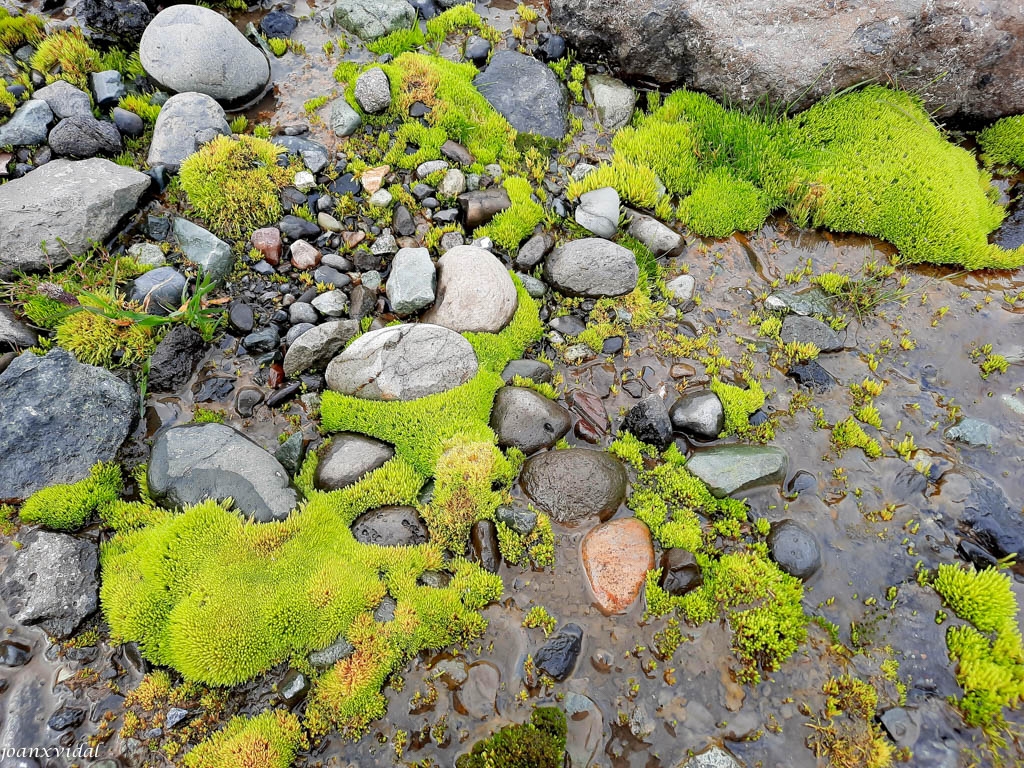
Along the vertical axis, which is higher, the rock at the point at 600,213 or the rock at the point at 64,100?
the rock at the point at 64,100

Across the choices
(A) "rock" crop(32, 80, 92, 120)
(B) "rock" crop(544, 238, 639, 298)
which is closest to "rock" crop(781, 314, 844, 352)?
(B) "rock" crop(544, 238, 639, 298)

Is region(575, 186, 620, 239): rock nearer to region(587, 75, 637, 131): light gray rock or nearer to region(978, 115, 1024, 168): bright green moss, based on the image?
region(587, 75, 637, 131): light gray rock

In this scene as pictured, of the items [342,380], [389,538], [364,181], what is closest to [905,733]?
[389,538]

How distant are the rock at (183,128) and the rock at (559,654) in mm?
8733

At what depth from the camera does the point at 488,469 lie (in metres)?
6.59

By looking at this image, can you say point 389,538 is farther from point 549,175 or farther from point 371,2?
point 371,2

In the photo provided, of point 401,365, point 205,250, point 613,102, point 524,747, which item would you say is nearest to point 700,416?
point 401,365

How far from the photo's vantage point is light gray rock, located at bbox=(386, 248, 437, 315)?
7793 millimetres

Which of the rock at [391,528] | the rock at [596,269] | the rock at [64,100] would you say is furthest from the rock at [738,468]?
the rock at [64,100]

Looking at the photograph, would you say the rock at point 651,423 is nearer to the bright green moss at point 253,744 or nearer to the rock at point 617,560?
the rock at point 617,560

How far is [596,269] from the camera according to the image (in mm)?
8172

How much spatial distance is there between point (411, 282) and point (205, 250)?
2.90m

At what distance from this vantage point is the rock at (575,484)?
651 centimetres

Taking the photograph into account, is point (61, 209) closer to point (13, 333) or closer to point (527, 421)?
point (13, 333)
